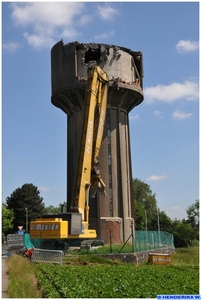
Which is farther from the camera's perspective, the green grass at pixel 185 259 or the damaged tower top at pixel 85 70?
the damaged tower top at pixel 85 70

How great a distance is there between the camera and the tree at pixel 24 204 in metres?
73.8

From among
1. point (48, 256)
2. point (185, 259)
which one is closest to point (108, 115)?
point (185, 259)

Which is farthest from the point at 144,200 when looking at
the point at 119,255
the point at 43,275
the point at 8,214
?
the point at 43,275

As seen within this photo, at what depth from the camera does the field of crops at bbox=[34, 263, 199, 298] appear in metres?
12.6

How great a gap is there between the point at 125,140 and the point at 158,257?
54.4ft

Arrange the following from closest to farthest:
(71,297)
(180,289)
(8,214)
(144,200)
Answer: (71,297)
(180,289)
(8,214)
(144,200)

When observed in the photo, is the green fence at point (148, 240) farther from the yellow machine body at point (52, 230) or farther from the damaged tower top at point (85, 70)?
the damaged tower top at point (85, 70)

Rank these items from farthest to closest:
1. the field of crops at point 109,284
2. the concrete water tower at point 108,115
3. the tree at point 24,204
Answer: the tree at point 24,204
the concrete water tower at point 108,115
the field of crops at point 109,284

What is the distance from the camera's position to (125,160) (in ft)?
127

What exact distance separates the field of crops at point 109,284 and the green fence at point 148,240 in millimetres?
9824

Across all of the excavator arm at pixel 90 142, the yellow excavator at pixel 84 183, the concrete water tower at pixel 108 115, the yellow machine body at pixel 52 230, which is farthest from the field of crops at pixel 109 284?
the concrete water tower at pixel 108 115

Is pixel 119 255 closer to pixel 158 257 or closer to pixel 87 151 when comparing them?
pixel 158 257

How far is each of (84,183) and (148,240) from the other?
1283cm

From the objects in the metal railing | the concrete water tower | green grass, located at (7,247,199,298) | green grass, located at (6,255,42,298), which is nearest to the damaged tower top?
the concrete water tower
